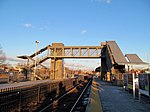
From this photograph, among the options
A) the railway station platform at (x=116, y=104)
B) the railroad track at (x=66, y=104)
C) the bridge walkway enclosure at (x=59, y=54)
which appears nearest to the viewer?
the railway station platform at (x=116, y=104)

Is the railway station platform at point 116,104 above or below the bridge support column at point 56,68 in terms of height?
below

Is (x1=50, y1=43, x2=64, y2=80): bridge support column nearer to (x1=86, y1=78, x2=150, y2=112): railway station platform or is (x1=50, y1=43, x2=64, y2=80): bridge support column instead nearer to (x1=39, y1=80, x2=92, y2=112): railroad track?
(x1=39, y1=80, x2=92, y2=112): railroad track

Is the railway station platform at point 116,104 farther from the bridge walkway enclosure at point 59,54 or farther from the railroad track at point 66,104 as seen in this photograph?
the bridge walkway enclosure at point 59,54

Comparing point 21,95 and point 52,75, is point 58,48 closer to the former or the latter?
point 52,75

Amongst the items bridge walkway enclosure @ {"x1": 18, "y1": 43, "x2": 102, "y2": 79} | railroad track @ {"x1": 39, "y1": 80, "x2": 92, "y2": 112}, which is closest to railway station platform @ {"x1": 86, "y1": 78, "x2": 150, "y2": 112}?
railroad track @ {"x1": 39, "y1": 80, "x2": 92, "y2": 112}

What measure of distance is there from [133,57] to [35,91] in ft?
132

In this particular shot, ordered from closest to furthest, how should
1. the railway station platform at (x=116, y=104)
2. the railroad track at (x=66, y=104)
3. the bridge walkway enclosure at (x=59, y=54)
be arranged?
the railway station platform at (x=116, y=104) < the railroad track at (x=66, y=104) < the bridge walkway enclosure at (x=59, y=54)

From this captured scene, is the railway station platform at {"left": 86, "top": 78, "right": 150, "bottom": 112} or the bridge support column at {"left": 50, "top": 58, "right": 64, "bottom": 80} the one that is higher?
the bridge support column at {"left": 50, "top": 58, "right": 64, "bottom": 80}

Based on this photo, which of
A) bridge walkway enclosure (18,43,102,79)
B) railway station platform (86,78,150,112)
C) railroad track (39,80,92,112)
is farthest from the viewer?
bridge walkway enclosure (18,43,102,79)

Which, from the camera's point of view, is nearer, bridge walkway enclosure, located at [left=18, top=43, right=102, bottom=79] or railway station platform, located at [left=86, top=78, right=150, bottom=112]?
railway station platform, located at [left=86, top=78, right=150, bottom=112]

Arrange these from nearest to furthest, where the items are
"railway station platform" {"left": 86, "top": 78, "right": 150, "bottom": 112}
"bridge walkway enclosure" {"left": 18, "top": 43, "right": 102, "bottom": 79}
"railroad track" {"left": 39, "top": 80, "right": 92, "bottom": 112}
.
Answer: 1. "railway station platform" {"left": 86, "top": 78, "right": 150, "bottom": 112}
2. "railroad track" {"left": 39, "top": 80, "right": 92, "bottom": 112}
3. "bridge walkway enclosure" {"left": 18, "top": 43, "right": 102, "bottom": 79}

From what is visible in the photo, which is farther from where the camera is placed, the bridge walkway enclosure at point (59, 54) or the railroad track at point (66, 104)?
the bridge walkway enclosure at point (59, 54)

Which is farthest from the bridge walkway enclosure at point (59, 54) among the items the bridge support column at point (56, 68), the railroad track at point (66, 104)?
the railroad track at point (66, 104)

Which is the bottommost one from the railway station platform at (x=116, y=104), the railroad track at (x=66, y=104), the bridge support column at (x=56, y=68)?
the railroad track at (x=66, y=104)
